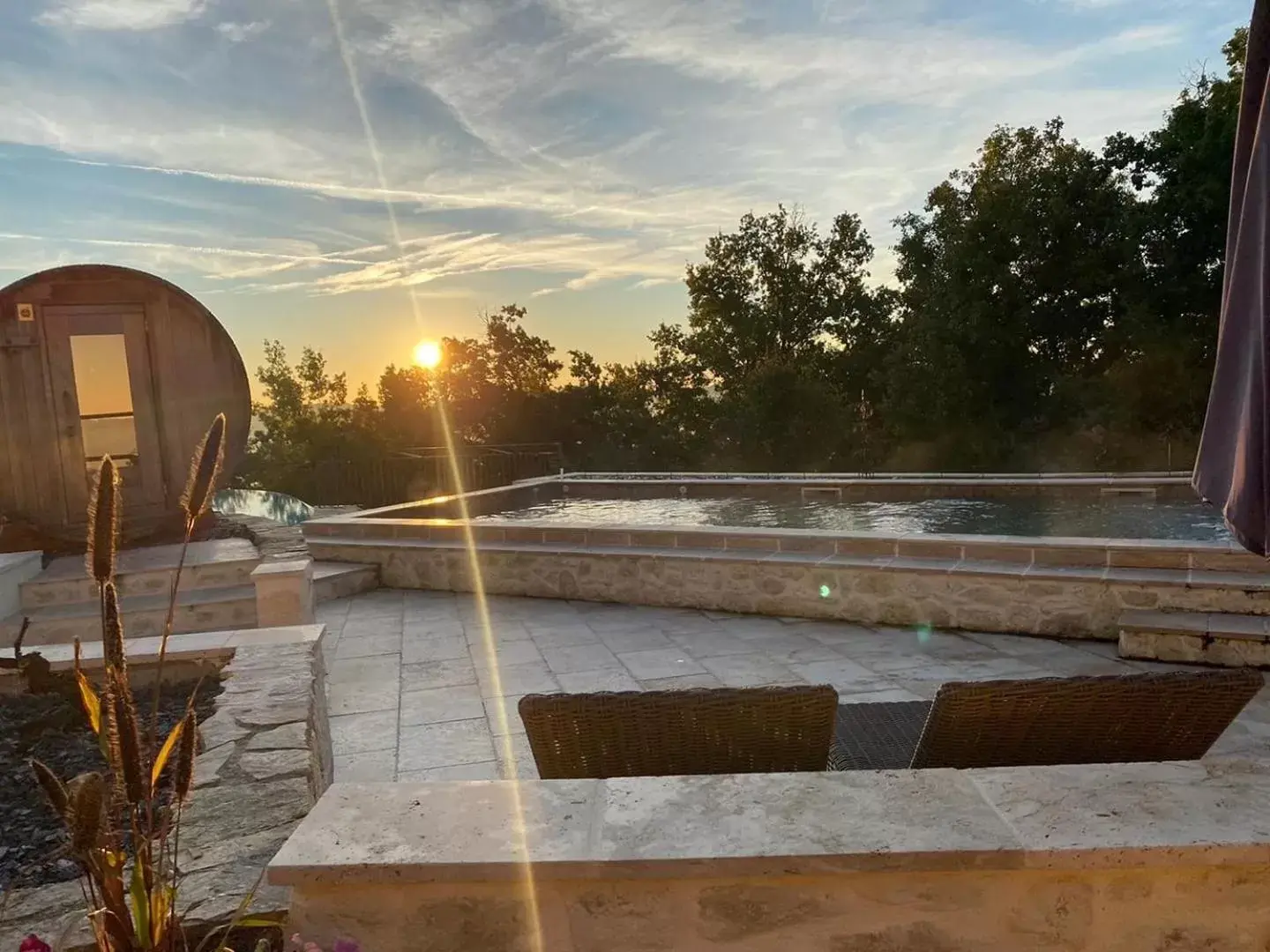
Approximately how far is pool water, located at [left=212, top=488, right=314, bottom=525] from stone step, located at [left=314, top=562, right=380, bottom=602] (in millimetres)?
1149

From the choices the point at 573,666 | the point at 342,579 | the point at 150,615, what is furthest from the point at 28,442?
the point at 573,666

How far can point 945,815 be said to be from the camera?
1.53 metres

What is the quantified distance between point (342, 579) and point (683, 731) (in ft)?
19.6

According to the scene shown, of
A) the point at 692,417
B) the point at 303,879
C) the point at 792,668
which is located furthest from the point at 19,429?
the point at 692,417

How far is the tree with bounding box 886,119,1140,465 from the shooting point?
1505cm

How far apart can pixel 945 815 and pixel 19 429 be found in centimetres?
723

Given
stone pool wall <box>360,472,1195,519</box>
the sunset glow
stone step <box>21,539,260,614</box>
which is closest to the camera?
stone step <box>21,539,260,614</box>

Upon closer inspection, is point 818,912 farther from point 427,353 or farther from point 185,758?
point 427,353

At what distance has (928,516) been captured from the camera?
8.70 meters

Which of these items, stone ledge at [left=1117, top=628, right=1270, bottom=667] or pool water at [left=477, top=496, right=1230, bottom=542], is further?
pool water at [left=477, top=496, right=1230, bottom=542]

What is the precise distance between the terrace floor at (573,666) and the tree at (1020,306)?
1151 cm

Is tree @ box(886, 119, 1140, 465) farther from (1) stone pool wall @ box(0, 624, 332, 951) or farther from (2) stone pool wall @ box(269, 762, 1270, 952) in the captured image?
(2) stone pool wall @ box(269, 762, 1270, 952)

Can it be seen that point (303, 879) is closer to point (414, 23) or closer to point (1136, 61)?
point (414, 23)

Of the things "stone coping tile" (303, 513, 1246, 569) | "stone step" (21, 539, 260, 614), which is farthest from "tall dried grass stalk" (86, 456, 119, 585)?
"stone coping tile" (303, 513, 1246, 569)
